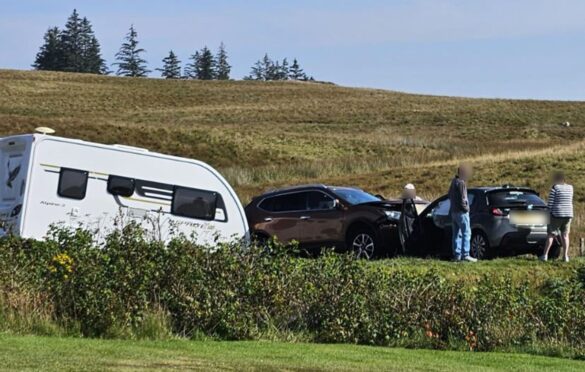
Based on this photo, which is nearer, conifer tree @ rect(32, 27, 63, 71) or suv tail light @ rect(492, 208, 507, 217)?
suv tail light @ rect(492, 208, 507, 217)

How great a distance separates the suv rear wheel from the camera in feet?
62.8

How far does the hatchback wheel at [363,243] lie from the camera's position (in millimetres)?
19156

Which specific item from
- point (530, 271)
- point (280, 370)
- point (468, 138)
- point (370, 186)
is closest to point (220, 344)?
point (280, 370)

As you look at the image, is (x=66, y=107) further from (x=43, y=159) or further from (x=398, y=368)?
(x=398, y=368)

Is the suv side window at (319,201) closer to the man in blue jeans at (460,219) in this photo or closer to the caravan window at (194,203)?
the caravan window at (194,203)

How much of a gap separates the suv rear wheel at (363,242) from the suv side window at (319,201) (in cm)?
76

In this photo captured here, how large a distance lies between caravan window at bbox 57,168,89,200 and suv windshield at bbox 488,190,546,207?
754 centimetres

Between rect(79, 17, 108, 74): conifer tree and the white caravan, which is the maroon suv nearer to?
the white caravan

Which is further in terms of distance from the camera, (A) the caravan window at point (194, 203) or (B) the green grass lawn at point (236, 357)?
(A) the caravan window at point (194, 203)

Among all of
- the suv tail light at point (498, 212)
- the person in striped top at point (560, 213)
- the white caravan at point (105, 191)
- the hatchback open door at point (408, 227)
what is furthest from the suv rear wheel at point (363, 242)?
the person in striped top at point (560, 213)

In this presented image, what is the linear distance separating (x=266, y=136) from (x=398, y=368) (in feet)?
159

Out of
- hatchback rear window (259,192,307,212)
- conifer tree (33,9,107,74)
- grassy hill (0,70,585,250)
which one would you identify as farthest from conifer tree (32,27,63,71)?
hatchback rear window (259,192,307,212)

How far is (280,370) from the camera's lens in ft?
32.7

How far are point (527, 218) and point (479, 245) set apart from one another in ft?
3.44
